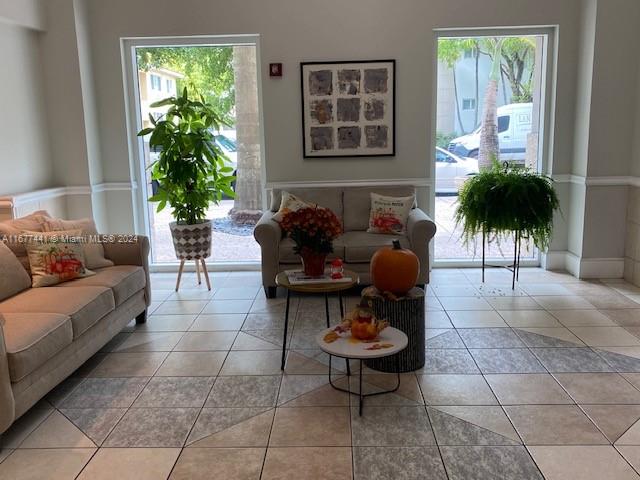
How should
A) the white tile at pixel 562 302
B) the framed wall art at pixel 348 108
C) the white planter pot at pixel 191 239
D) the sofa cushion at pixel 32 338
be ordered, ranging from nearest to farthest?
the sofa cushion at pixel 32 338 → the white tile at pixel 562 302 → the white planter pot at pixel 191 239 → the framed wall art at pixel 348 108

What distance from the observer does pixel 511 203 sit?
15.3 ft

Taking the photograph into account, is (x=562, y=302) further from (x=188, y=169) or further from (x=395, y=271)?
(x=188, y=169)

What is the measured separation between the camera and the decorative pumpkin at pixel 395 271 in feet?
10.2

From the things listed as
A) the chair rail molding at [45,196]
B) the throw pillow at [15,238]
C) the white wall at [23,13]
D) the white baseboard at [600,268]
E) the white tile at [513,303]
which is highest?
the white wall at [23,13]

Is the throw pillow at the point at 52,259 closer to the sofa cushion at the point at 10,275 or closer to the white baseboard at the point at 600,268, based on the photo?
the sofa cushion at the point at 10,275

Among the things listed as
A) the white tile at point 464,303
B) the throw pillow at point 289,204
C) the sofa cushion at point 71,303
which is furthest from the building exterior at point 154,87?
the white tile at point 464,303

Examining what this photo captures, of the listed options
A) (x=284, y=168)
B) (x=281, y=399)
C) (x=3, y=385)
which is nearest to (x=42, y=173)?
(x=284, y=168)

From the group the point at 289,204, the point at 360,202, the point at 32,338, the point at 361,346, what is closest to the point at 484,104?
the point at 360,202

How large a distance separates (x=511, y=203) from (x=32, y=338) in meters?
3.63

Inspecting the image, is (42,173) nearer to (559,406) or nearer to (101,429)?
(101,429)

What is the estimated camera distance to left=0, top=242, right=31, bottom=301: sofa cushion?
3.34 meters

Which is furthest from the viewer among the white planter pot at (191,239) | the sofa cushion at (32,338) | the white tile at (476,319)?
the white planter pot at (191,239)

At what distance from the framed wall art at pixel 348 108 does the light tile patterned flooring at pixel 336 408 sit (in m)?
1.86

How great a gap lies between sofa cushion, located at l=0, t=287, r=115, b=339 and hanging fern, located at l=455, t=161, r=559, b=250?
9.81 feet
